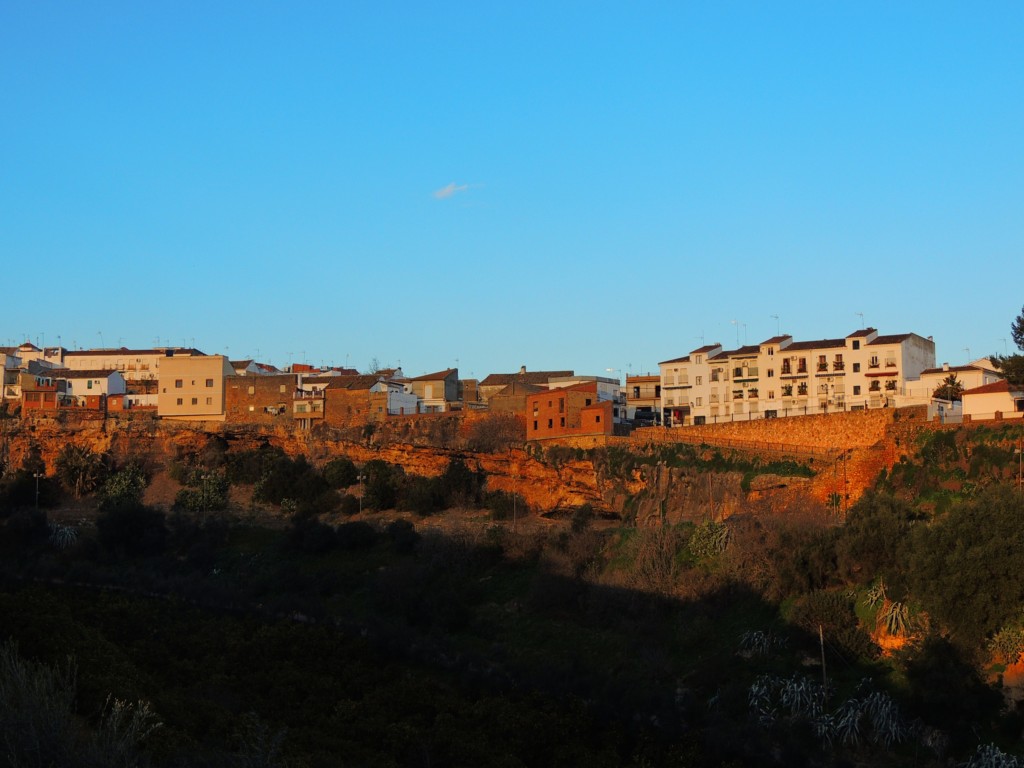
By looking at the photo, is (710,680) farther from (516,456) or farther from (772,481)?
(516,456)

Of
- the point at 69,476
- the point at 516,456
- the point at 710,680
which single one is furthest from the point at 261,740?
the point at 69,476

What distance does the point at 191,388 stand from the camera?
247 feet

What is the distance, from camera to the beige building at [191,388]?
2943 inches

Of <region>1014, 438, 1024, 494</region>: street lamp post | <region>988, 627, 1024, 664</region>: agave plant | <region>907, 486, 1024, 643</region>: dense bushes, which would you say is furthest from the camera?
<region>1014, 438, 1024, 494</region>: street lamp post

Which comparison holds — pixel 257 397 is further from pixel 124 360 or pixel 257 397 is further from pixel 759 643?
pixel 759 643

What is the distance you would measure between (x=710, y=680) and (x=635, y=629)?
→ 5262 millimetres

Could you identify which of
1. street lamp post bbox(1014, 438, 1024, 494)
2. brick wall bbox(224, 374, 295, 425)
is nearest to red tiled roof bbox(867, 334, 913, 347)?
street lamp post bbox(1014, 438, 1024, 494)

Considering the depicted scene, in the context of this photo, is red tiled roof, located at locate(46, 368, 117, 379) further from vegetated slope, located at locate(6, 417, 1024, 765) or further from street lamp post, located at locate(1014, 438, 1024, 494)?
street lamp post, located at locate(1014, 438, 1024, 494)

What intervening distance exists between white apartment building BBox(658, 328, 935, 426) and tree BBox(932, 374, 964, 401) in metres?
2.16

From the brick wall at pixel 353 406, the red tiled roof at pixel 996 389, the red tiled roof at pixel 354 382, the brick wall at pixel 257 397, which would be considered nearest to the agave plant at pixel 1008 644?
the red tiled roof at pixel 996 389

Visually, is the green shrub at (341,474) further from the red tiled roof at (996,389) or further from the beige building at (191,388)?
the red tiled roof at (996,389)

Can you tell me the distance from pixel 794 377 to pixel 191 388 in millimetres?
32928

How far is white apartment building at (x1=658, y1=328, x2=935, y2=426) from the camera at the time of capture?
62.4 metres

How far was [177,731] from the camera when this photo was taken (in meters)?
27.9
